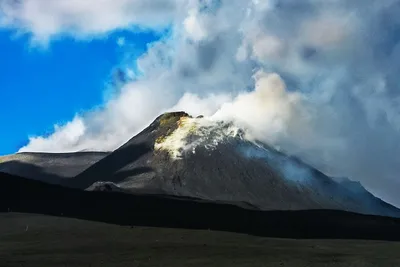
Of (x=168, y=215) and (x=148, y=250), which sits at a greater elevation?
(x=168, y=215)

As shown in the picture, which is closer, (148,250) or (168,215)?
(148,250)

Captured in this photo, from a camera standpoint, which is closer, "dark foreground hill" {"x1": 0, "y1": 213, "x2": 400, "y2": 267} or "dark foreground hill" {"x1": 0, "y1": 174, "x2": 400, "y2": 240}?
"dark foreground hill" {"x1": 0, "y1": 213, "x2": 400, "y2": 267}

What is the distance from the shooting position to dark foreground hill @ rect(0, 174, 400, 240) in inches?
6407

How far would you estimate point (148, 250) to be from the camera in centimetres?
7281

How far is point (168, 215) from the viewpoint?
181 metres

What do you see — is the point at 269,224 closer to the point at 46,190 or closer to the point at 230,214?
the point at 230,214

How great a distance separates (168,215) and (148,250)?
357ft

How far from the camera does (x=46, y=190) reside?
194 meters

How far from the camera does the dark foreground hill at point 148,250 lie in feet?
194

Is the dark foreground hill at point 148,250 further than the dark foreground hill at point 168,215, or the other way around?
the dark foreground hill at point 168,215

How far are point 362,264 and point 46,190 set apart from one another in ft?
495

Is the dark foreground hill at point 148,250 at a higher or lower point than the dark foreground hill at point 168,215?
lower

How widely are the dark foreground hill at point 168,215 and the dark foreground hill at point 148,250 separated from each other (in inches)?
2120

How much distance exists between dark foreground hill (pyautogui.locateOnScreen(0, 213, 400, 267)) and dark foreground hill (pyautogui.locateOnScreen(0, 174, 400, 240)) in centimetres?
5386
